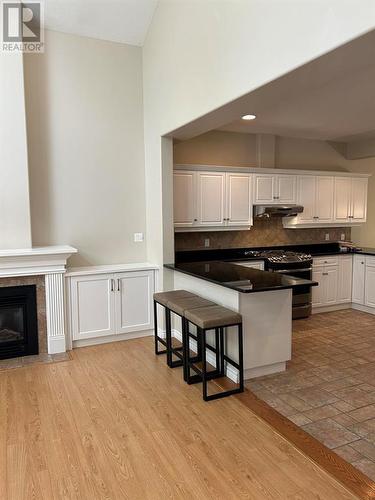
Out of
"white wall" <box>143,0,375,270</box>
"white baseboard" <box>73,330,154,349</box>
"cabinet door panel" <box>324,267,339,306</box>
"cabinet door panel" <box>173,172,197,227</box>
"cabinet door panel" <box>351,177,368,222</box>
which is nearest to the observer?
"white wall" <box>143,0,375,270</box>

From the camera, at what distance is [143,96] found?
482 cm

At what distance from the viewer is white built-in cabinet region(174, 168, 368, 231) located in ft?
16.2

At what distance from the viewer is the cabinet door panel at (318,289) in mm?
5703

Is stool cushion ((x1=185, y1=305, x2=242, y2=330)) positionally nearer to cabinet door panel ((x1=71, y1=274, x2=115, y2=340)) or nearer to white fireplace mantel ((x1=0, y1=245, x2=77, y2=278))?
cabinet door panel ((x1=71, y1=274, x2=115, y2=340))

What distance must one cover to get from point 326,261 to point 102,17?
441cm

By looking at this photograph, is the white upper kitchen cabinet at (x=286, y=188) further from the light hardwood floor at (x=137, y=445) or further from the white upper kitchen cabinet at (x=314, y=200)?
the light hardwood floor at (x=137, y=445)

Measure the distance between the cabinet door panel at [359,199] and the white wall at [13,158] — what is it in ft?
16.1

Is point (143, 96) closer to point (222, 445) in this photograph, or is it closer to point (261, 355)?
point (261, 355)

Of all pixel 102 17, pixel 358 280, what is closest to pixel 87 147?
pixel 102 17

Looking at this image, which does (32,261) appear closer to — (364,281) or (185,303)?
(185,303)

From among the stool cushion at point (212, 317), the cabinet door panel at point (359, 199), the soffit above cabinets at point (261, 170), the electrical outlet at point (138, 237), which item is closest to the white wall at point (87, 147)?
the electrical outlet at point (138, 237)

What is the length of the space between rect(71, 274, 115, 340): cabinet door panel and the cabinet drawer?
3.08 metres

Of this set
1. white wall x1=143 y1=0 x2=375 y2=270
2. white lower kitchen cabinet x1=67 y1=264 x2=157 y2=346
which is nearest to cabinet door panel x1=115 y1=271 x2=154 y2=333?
white lower kitchen cabinet x1=67 y1=264 x2=157 y2=346

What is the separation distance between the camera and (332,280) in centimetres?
585
